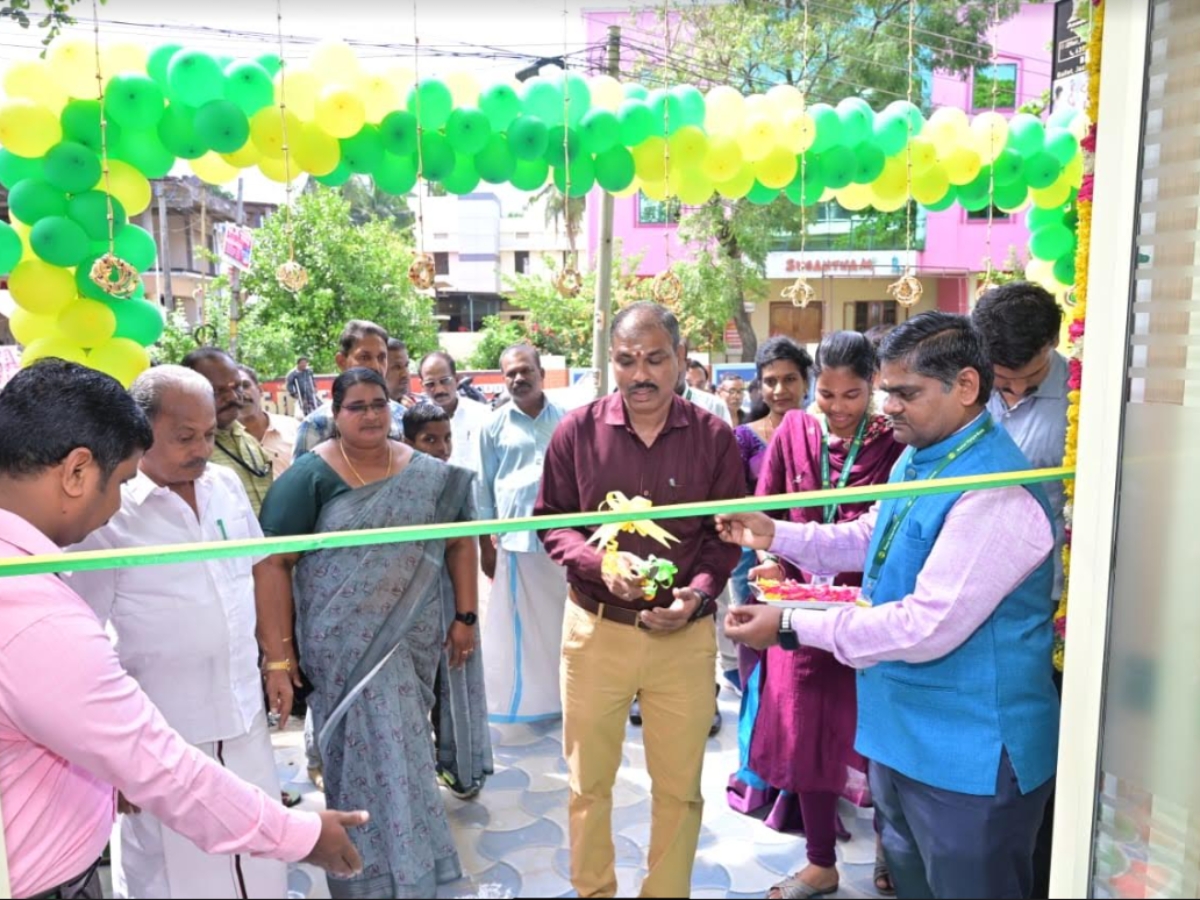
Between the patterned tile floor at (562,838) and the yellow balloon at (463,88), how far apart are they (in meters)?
3.06

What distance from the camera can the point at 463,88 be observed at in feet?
14.4

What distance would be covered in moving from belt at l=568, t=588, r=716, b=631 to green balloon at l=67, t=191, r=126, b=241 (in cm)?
278

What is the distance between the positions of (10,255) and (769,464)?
326 centimetres

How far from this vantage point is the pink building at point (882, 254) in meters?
16.4

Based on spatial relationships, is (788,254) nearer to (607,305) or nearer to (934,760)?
(607,305)

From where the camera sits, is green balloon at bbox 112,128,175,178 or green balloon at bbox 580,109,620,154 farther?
green balloon at bbox 580,109,620,154

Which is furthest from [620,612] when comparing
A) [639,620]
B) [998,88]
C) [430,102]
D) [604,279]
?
[998,88]

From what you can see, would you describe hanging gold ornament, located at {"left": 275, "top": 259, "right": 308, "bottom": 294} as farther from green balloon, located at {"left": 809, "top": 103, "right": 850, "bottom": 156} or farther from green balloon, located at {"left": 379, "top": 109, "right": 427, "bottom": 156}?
green balloon, located at {"left": 809, "top": 103, "right": 850, "bottom": 156}

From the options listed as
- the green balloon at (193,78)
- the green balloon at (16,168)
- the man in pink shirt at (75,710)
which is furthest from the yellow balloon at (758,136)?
the man in pink shirt at (75,710)

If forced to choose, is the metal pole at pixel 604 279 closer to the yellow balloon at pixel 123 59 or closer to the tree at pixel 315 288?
the yellow balloon at pixel 123 59

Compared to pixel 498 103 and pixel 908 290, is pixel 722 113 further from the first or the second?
pixel 908 290

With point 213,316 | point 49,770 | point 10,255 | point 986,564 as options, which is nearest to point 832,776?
point 986,564

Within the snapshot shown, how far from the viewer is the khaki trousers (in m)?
2.59

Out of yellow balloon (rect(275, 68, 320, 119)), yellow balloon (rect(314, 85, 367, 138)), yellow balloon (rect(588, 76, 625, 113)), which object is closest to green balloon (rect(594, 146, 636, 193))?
yellow balloon (rect(588, 76, 625, 113))
